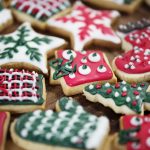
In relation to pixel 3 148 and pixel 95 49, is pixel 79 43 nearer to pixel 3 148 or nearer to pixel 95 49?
pixel 95 49

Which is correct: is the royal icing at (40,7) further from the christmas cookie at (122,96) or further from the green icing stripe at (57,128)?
the green icing stripe at (57,128)

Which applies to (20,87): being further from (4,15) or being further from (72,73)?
(4,15)

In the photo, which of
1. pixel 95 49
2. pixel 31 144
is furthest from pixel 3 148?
pixel 95 49

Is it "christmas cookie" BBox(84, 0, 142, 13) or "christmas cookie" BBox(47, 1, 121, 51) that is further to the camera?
"christmas cookie" BBox(84, 0, 142, 13)

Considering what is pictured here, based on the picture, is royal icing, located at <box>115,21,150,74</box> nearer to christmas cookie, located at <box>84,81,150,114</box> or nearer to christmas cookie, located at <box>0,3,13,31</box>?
christmas cookie, located at <box>84,81,150,114</box>

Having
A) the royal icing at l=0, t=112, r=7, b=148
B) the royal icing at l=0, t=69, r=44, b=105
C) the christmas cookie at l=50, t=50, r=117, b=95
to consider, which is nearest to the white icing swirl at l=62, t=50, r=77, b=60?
the christmas cookie at l=50, t=50, r=117, b=95

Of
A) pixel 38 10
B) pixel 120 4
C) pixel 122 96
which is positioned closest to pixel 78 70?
pixel 122 96
